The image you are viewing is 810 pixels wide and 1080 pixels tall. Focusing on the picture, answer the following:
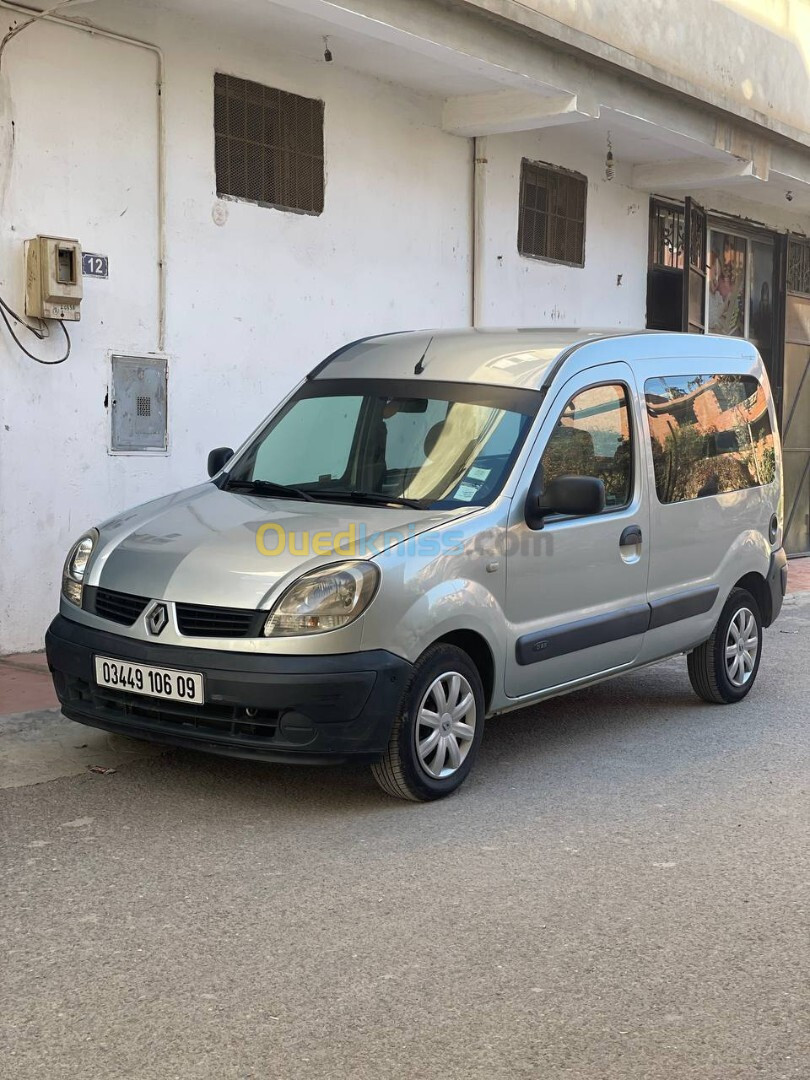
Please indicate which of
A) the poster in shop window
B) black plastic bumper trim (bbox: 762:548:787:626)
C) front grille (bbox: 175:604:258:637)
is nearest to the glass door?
the poster in shop window

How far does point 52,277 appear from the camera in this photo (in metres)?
8.01

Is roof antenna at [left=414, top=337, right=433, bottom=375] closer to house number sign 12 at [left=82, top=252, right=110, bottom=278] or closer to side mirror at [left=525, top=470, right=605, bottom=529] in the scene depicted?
side mirror at [left=525, top=470, right=605, bottom=529]

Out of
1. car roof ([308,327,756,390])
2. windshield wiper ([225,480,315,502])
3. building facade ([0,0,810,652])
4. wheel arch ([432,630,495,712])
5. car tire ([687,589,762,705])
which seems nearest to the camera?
wheel arch ([432,630,495,712])

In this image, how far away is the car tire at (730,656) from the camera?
7.41 m

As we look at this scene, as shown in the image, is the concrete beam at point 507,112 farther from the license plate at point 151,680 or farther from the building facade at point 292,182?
the license plate at point 151,680

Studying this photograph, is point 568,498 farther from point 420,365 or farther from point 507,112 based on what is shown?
point 507,112

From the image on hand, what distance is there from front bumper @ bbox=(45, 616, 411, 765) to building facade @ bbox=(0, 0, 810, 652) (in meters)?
3.45

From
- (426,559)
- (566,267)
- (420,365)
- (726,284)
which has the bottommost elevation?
(426,559)

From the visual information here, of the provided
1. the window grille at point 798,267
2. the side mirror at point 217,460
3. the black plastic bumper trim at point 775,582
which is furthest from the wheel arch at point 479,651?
the window grille at point 798,267

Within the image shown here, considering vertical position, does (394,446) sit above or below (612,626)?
above

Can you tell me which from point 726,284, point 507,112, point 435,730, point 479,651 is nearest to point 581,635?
point 479,651

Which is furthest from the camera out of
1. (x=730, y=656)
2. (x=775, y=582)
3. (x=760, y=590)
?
(x=775, y=582)

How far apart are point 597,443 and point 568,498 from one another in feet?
2.48

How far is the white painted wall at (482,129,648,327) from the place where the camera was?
38.6ft
